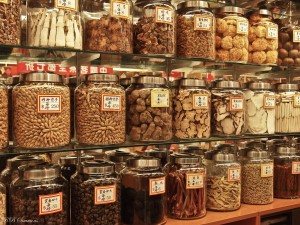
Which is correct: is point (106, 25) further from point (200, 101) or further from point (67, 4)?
point (200, 101)

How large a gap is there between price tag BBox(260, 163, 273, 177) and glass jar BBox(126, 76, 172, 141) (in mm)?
529

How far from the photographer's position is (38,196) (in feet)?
4.15

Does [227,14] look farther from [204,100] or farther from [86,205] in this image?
[86,205]

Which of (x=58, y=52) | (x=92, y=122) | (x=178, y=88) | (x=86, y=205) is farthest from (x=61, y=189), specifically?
(x=178, y=88)

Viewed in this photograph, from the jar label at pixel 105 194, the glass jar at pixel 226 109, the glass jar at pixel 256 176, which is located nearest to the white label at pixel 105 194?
the jar label at pixel 105 194

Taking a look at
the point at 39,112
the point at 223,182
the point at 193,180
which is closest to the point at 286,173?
the point at 223,182

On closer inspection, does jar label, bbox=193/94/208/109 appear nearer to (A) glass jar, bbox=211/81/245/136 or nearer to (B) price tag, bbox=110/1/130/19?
(A) glass jar, bbox=211/81/245/136

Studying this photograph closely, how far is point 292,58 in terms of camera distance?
6.69 feet

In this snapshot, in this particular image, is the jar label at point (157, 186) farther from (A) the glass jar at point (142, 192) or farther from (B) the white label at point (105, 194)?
(B) the white label at point (105, 194)

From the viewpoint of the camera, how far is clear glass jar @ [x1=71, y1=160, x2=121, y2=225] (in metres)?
1.37

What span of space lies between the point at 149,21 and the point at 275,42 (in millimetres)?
719

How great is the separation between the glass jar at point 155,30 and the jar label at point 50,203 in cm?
66

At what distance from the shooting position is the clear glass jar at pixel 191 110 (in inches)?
64.1

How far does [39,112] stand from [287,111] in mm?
1269
